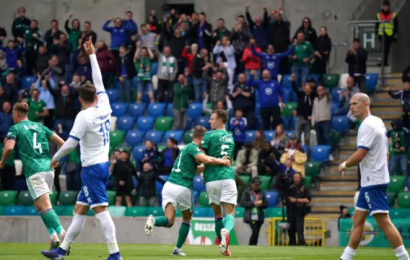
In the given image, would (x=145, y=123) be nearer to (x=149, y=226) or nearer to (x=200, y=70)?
(x=200, y=70)

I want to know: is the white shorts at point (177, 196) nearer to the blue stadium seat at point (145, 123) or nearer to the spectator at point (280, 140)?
the spectator at point (280, 140)

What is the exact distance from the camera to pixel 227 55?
26.9m

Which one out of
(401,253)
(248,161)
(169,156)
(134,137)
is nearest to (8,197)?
(134,137)

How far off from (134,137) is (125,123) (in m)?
A: 0.89

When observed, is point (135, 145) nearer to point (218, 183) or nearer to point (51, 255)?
point (218, 183)

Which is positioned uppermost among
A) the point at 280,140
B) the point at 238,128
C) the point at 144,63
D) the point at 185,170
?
the point at 144,63

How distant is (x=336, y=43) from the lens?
29.5m

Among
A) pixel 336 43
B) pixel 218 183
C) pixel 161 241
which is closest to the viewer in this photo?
pixel 218 183

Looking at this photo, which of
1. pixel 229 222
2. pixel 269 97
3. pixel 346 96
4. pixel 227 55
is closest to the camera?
pixel 229 222

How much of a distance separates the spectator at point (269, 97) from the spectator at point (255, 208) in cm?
427

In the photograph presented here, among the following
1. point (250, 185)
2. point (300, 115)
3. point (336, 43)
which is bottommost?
point (250, 185)

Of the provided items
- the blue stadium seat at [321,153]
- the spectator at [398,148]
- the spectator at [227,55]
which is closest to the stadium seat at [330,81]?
the spectator at [227,55]

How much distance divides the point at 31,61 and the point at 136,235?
9.31 meters

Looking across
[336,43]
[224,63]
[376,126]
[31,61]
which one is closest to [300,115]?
[224,63]
